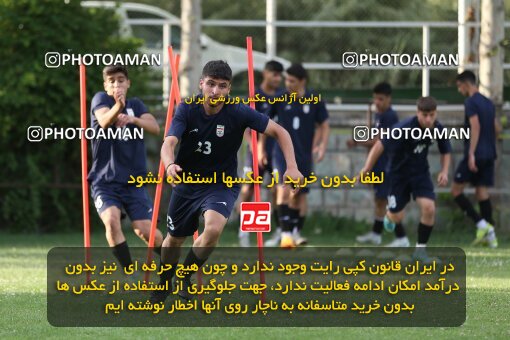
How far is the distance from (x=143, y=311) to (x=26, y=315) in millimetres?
857

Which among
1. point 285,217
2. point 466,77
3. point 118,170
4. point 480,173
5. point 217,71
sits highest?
point 466,77

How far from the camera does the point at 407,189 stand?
13.4 meters

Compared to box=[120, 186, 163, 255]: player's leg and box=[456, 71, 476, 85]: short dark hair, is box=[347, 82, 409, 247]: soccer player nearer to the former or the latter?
box=[456, 71, 476, 85]: short dark hair

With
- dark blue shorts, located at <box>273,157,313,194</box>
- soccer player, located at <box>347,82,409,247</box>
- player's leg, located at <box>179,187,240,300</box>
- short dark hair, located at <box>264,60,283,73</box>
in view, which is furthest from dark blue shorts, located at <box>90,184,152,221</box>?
soccer player, located at <box>347,82,409,247</box>

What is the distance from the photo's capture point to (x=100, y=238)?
16734mm

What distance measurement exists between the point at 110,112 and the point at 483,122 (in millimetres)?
7341

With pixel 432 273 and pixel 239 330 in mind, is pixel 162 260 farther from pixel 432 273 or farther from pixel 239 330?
pixel 432 273

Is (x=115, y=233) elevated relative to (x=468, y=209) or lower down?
elevated

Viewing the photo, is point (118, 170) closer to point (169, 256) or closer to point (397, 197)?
point (169, 256)

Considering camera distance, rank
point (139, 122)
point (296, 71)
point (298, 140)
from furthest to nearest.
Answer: point (298, 140)
point (296, 71)
point (139, 122)

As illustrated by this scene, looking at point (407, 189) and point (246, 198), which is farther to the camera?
point (246, 198)

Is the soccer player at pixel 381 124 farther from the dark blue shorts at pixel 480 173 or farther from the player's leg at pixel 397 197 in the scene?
the player's leg at pixel 397 197

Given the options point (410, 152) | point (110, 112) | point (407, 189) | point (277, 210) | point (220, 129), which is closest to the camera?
point (220, 129)

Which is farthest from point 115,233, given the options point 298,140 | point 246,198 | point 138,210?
point 246,198
